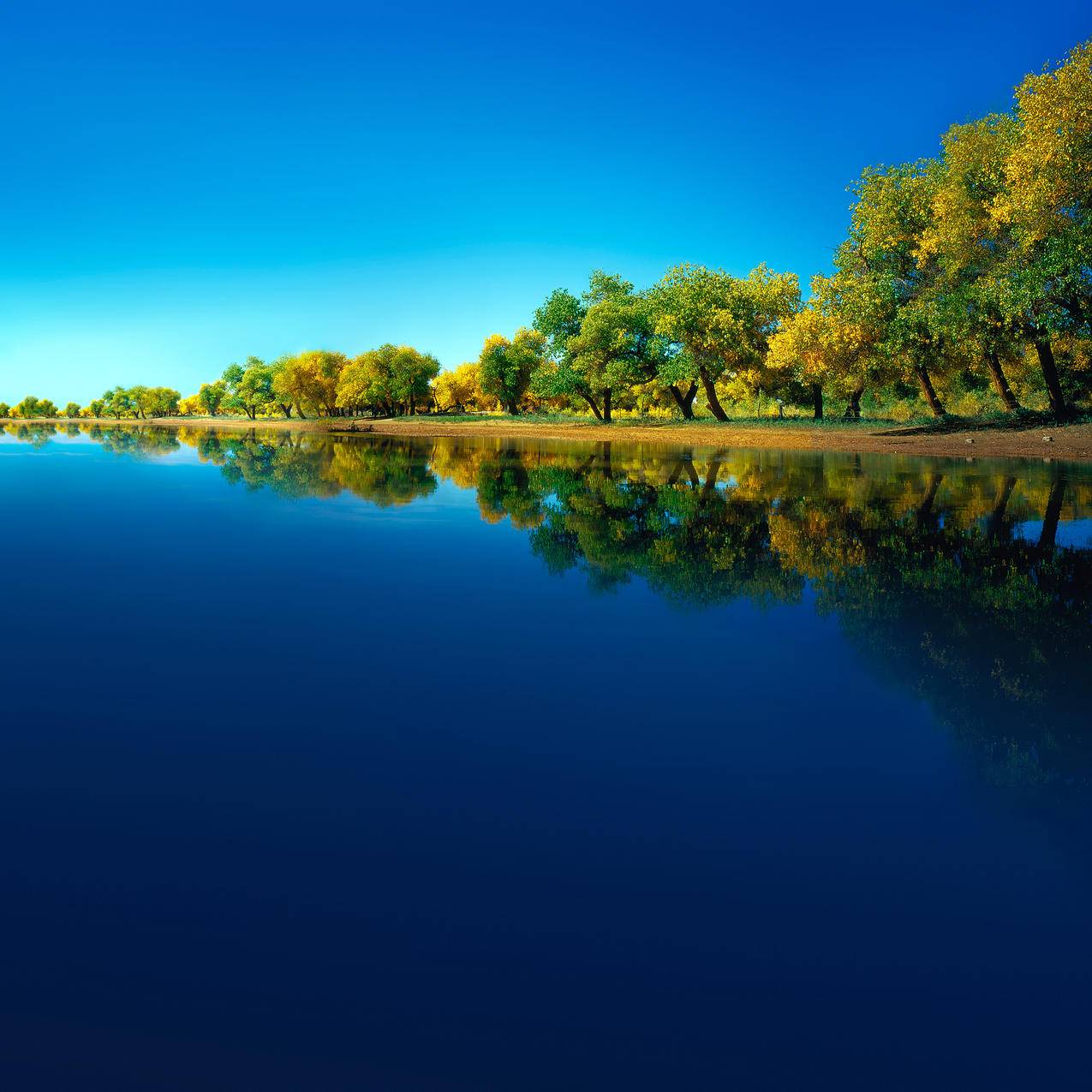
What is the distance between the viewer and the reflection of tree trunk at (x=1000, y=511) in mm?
12633

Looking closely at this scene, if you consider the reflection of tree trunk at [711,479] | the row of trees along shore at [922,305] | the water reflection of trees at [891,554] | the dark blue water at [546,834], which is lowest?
the dark blue water at [546,834]

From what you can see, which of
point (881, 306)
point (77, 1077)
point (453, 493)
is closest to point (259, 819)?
point (77, 1077)

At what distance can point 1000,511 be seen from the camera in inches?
584

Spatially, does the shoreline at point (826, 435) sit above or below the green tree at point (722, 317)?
below

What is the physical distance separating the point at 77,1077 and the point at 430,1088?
1.18m

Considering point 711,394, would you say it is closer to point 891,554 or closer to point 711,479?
point 711,479

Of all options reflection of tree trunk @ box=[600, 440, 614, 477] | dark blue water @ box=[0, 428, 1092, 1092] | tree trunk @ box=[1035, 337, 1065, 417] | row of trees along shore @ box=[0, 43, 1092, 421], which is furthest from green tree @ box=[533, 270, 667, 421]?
dark blue water @ box=[0, 428, 1092, 1092]

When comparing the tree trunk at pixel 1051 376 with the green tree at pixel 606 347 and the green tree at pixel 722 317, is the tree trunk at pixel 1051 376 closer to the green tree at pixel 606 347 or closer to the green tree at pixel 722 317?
the green tree at pixel 722 317

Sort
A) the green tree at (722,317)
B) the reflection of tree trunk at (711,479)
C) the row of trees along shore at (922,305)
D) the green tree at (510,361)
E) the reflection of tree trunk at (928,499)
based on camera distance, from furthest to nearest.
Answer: the green tree at (510,361) → the green tree at (722,317) → the row of trees along shore at (922,305) → the reflection of tree trunk at (711,479) → the reflection of tree trunk at (928,499)

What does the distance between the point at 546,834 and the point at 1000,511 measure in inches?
588

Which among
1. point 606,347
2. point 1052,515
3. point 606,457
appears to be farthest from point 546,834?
point 606,347

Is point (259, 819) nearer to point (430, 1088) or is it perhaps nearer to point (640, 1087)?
point (430, 1088)

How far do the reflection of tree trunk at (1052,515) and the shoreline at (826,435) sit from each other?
11920 mm

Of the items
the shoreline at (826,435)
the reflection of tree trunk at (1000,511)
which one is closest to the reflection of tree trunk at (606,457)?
the shoreline at (826,435)
